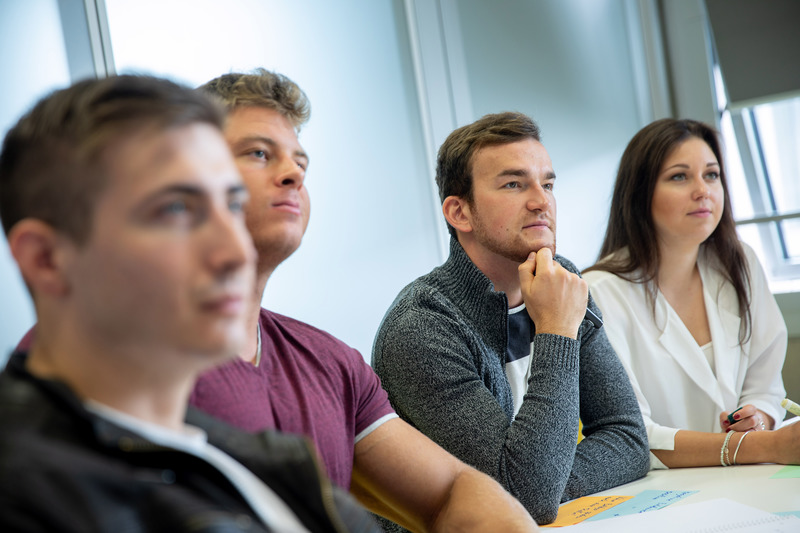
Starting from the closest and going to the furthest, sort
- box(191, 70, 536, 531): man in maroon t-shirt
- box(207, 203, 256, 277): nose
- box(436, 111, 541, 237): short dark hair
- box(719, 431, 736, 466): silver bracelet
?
box(207, 203, 256, 277): nose → box(191, 70, 536, 531): man in maroon t-shirt → box(719, 431, 736, 466): silver bracelet → box(436, 111, 541, 237): short dark hair

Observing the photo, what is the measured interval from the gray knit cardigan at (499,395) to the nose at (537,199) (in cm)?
21

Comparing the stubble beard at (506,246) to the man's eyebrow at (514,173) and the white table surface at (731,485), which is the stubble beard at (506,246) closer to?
the man's eyebrow at (514,173)

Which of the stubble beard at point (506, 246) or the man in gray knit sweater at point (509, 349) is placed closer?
the man in gray knit sweater at point (509, 349)

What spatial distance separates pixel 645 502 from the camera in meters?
1.47

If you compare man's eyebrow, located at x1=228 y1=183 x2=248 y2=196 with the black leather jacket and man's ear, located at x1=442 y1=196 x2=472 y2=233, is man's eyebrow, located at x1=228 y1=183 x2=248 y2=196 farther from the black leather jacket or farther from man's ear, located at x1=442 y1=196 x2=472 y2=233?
man's ear, located at x1=442 y1=196 x2=472 y2=233

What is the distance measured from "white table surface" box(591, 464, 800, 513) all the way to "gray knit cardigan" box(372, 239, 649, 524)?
57 millimetres

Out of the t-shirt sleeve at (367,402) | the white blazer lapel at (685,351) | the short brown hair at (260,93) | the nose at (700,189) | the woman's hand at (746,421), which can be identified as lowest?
the woman's hand at (746,421)

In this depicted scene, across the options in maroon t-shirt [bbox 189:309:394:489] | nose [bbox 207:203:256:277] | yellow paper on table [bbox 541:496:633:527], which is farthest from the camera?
yellow paper on table [bbox 541:496:633:527]

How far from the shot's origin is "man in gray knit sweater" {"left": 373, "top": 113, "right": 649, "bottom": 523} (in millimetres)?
1487

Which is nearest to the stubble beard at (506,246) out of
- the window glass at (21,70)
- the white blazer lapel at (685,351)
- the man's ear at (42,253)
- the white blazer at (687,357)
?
the white blazer at (687,357)

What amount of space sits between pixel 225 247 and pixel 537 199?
49.0 inches

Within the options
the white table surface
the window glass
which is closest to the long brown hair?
the white table surface

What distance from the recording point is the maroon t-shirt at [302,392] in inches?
42.8

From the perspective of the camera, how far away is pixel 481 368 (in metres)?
1.64
